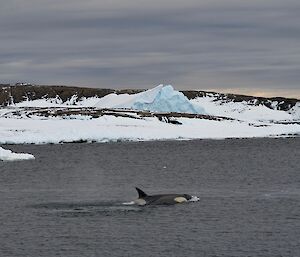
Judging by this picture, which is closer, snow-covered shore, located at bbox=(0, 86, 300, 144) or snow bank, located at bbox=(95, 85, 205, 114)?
snow-covered shore, located at bbox=(0, 86, 300, 144)

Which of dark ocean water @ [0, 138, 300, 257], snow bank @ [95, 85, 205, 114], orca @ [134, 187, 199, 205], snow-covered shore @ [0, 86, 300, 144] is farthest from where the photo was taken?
snow bank @ [95, 85, 205, 114]

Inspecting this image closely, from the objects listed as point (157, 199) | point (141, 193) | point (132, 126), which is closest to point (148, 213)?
point (141, 193)

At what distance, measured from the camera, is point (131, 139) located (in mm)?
122812

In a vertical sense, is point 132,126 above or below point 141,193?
above

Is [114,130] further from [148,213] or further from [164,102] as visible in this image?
[148,213]

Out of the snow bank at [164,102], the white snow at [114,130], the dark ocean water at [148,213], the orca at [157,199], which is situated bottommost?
the dark ocean water at [148,213]

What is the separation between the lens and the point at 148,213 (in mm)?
36406

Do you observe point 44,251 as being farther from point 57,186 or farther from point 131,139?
point 131,139

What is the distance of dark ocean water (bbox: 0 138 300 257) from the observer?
28.2 metres

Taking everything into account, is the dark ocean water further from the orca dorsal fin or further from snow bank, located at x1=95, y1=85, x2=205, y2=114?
snow bank, located at x1=95, y1=85, x2=205, y2=114

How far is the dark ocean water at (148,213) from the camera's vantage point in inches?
1112

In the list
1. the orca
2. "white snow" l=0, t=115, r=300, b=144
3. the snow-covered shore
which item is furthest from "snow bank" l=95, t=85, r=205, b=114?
the orca

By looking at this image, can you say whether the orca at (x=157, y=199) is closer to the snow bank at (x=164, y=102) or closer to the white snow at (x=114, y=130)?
the white snow at (x=114, y=130)

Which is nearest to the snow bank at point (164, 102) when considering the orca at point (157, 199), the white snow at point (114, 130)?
the white snow at point (114, 130)
